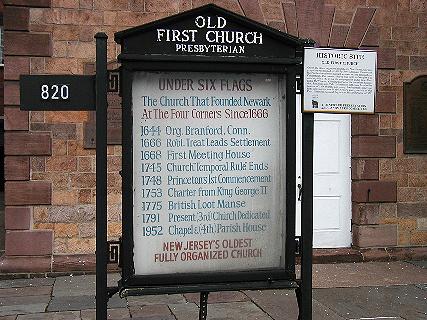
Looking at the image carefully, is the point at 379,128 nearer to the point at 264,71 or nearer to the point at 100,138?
the point at 264,71

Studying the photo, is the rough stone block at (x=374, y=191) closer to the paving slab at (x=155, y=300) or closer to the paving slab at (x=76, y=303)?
the paving slab at (x=155, y=300)

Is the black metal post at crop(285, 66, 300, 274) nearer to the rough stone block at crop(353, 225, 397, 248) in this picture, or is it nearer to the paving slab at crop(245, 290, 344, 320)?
the paving slab at crop(245, 290, 344, 320)

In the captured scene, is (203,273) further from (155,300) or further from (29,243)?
(29,243)

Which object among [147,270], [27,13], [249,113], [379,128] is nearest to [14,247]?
[27,13]

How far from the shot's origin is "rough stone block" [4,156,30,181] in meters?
7.90

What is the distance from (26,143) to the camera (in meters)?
7.93

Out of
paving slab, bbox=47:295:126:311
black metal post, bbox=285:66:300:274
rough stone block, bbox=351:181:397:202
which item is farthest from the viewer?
rough stone block, bbox=351:181:397:202

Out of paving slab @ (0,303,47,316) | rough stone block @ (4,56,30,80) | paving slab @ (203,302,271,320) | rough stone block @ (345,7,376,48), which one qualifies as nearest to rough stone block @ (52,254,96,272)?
paving slab @ (0,303,47,316)

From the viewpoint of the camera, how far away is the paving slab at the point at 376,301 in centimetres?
605

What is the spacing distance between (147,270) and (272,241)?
37.0 inches

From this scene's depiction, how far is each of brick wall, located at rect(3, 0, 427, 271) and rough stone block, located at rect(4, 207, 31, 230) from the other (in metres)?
0.01

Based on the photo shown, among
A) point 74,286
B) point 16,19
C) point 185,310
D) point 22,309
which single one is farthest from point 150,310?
point 16,19

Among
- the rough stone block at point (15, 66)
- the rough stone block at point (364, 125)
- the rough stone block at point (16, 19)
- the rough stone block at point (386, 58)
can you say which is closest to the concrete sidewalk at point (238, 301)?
the rough stone block at point (364, 125)

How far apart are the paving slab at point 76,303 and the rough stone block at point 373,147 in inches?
166
